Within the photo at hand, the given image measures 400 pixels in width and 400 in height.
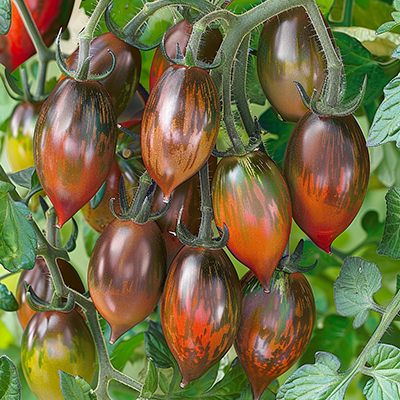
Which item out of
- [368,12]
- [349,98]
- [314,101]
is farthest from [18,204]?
[368,12]

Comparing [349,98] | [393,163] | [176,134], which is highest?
[176,134]

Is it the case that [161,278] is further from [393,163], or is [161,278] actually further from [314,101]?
[393,163]

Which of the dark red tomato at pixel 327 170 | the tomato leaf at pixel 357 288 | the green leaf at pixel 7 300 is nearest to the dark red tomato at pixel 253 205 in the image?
the dark red tomato at pixel 327 170

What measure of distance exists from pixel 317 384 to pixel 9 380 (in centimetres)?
24

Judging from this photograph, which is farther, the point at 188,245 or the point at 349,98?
the point at 349,98

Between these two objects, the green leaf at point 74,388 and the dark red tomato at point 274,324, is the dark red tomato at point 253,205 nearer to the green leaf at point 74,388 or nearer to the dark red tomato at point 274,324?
the dark red tomato at point 274,324

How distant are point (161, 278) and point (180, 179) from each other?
9cm

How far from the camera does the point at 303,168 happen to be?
0.35 m

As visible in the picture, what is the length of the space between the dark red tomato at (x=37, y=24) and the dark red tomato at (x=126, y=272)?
25 centimetres

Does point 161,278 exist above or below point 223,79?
below

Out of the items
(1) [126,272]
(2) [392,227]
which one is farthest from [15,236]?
(2) [392,227]

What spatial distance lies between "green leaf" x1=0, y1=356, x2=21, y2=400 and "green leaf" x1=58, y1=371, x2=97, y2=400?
4cm

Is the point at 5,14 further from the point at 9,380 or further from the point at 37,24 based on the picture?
the point at 9,380

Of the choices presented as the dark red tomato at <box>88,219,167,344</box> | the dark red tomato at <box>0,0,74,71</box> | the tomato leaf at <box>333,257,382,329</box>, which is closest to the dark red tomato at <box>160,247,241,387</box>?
the dark red tomato at <box>88,219,167,344</box>
